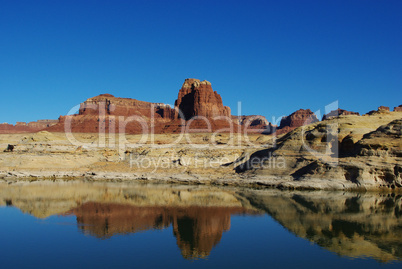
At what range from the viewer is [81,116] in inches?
5566

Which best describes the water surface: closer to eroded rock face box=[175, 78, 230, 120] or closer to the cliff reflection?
the cliff reflection

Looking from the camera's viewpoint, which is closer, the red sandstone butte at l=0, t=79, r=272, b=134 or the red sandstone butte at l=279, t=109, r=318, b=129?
the red sandstone butte at l=0, t=79, r=272, b=134

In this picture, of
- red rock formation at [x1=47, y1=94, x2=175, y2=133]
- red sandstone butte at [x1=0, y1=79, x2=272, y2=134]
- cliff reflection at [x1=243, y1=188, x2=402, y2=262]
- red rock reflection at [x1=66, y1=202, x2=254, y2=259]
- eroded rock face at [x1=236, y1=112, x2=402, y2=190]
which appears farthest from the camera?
red rock formation at [x1=47, y1=94, x2=175, y2=133]

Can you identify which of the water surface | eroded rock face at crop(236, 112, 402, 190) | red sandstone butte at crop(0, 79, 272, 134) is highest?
red sandstone butte at crop(0, 79, 272, 134)

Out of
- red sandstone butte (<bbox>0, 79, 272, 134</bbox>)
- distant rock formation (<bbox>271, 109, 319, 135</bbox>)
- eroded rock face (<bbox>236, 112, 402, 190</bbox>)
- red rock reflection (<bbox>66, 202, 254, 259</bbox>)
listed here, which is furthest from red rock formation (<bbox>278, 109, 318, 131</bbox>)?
red rock reflection (<bbox>66, 202, 254, 259</bbox>)

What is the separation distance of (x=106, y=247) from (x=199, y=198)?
12.5 m

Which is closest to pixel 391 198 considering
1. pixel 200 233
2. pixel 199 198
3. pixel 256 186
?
pixel 256 186

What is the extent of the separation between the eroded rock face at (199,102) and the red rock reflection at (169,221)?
99.6 m

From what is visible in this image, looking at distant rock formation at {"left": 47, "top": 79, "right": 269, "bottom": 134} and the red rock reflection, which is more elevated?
distant rock formation at {"left": 47, "top": 79, "right": 269, "bottom": 134}

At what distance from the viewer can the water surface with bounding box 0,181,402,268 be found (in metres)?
14.0

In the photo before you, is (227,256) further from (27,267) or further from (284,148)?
(284,148)

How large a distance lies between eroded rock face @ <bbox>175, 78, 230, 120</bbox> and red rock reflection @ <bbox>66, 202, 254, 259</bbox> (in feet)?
327

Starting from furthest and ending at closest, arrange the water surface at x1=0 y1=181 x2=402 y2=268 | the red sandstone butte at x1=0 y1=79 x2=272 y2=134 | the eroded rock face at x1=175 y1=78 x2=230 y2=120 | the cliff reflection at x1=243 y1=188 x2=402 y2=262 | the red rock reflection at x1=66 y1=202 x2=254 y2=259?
1. the eroded rock face at x1=175 y1=78 x2=230 y2=120
2. the red sandstone butte at x1=0 y1=79 x2=272 y2=134
3. the red rock reflection at x1=66 y1=202 x2=254 y2=259
4. the cliff reflection at x1=243 y1=188 x2=402 y2=262
5. the water surface at x1=0 y1=181 x2=402 y2=268

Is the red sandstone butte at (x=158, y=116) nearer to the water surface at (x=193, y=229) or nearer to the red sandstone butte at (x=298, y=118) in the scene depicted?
the red sandstone butte at (x=298, y=118)
